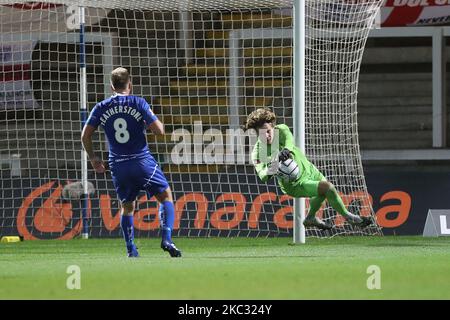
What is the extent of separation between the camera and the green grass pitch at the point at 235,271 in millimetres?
8000

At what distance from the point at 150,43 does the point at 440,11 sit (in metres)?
4.54

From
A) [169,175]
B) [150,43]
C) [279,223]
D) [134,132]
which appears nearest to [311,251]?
[134,132]

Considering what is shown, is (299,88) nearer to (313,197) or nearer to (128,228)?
(313,197)

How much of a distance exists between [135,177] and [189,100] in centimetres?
689

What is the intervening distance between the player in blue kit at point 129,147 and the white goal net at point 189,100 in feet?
14.3

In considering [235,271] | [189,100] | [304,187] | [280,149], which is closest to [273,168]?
[280,149]

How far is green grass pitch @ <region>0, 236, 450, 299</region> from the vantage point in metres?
8.00

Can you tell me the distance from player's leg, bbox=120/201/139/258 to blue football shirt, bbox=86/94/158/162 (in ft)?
1.64

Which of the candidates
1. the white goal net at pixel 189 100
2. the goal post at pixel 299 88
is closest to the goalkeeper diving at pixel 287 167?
the goal post at pixel 299 88

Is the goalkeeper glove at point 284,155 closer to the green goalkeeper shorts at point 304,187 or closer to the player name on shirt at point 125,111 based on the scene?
the green goalkeeper shorts at point 304,187

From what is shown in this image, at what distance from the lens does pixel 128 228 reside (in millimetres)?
11797

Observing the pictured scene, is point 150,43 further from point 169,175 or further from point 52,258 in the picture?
point 52,258

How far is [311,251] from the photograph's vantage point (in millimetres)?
12461

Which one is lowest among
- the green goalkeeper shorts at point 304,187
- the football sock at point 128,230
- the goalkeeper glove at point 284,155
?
the football sock at point 128,230
